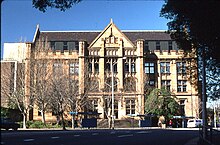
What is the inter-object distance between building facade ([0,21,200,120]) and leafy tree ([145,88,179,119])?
193cm

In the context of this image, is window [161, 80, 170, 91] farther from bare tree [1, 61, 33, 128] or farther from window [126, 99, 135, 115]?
bare tree [1, 61, 33, 128]

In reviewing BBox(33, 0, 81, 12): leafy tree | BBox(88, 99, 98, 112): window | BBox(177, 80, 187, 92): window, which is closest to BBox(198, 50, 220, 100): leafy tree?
BBox(33, 0, 81, 12): leafy tree

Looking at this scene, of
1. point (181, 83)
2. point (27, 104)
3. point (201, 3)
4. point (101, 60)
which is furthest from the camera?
point (181, 83)

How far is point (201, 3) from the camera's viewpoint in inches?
410

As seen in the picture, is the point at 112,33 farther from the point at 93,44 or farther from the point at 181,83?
the point at 181,83

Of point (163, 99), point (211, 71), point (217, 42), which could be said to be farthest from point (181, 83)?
point (217, 42)

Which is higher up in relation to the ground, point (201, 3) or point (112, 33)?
point (112, 33)

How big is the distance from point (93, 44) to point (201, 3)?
56425 mm

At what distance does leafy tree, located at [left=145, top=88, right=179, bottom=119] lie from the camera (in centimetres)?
6156

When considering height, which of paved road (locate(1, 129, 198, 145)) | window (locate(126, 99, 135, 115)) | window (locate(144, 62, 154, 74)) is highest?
window (locate(144, 62, 154, 74))

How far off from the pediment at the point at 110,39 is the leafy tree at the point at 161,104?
35.4ft

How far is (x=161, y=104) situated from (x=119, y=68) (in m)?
A: 10.4

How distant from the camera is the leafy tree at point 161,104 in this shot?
6156 cm

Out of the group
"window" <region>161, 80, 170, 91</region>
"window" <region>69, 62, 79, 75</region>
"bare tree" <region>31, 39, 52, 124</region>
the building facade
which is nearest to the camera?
"bare tree" <region>31, 39, 52, 124</region>
